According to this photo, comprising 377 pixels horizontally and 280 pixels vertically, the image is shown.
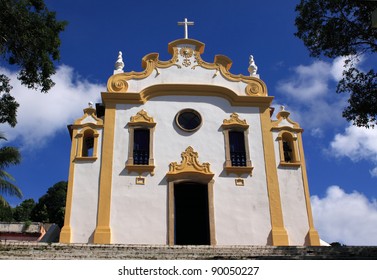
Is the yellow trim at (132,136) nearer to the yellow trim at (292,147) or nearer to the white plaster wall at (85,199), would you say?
the white plaster wall at (85,199)

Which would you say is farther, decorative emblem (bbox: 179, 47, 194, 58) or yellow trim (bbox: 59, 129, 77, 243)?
decorative emblem (bbox: 179, 47, 194, 58)

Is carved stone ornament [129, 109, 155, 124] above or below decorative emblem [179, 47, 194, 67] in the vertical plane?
below

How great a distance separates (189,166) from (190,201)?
1257 mm

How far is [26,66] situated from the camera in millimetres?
12148

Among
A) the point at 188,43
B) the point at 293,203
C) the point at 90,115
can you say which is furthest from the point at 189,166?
the point at 188,43

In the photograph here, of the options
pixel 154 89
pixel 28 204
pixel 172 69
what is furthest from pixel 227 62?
pixel 28 204

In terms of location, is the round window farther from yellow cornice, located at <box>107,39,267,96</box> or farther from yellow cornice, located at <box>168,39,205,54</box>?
yellow cornice, located at <box>168,39,205,54</box>

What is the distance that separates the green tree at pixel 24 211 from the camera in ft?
130

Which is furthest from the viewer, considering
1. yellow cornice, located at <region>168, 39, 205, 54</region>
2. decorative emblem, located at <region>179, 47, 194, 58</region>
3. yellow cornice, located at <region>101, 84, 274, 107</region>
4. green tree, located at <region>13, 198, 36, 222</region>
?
green tree, located at <region>13, 198, 36, 222</region>

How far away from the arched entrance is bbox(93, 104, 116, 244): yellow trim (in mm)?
2068

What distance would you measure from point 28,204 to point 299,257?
3961cm

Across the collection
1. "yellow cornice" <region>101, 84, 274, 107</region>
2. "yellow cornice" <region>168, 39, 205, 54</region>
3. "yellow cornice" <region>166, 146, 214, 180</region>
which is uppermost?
"yellow cornice" <region>168, 39, 205, 54</region>

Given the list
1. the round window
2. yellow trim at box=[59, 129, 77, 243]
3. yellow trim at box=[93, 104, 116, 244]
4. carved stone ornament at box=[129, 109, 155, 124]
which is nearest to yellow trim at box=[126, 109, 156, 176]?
carved stone ornament at box=[129, 109, 155, 124]

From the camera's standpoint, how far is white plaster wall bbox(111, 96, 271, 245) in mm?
13453
